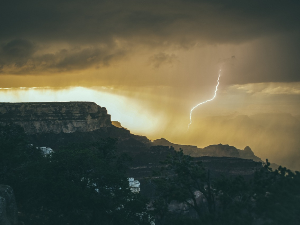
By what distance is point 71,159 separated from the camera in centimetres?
4272

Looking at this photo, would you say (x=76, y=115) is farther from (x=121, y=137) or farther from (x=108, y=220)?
(x=108, y=220)

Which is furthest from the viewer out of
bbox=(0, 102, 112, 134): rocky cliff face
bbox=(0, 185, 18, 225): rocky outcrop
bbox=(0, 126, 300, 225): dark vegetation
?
bbox=(0, 102, 112, 134): rocky cliff face

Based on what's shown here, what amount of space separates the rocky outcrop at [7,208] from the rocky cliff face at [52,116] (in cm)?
8226

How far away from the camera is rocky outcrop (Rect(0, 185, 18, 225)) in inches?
1277

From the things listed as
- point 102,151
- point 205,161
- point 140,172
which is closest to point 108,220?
point 102,151

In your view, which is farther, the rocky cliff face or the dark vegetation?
the rocky cliff face

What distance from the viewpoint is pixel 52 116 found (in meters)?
120

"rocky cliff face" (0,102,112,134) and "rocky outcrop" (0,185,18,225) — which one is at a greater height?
"rocky cliff face" (0,102,112,134)

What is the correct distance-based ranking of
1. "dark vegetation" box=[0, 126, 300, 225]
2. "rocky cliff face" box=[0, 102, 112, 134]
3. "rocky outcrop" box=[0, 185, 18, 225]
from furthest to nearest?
"rocky cliff face" box=[0, 102, 112, 134]
"dark vegetation" box=[0, 126, 300, 225]
"rocky outcrop" box=[0, 185, 18, 225]

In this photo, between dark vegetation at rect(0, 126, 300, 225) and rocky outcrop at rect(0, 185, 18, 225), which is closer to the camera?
rocky outcrop at rect(0, 185, 18, 225)

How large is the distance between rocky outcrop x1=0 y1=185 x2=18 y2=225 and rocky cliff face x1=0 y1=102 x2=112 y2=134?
8226 cm

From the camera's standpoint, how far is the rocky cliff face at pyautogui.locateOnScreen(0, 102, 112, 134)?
379ft

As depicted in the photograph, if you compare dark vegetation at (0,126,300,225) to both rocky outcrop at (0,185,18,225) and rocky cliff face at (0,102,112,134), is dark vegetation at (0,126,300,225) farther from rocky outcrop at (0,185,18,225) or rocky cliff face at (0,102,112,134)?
rocky cliff face at (0,102,112,134)

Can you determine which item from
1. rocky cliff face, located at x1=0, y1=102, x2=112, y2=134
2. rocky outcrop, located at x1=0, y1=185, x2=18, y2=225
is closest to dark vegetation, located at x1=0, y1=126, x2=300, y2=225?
rocky outcrop, located at x1=0, y1=185, x2=18, y2=225
